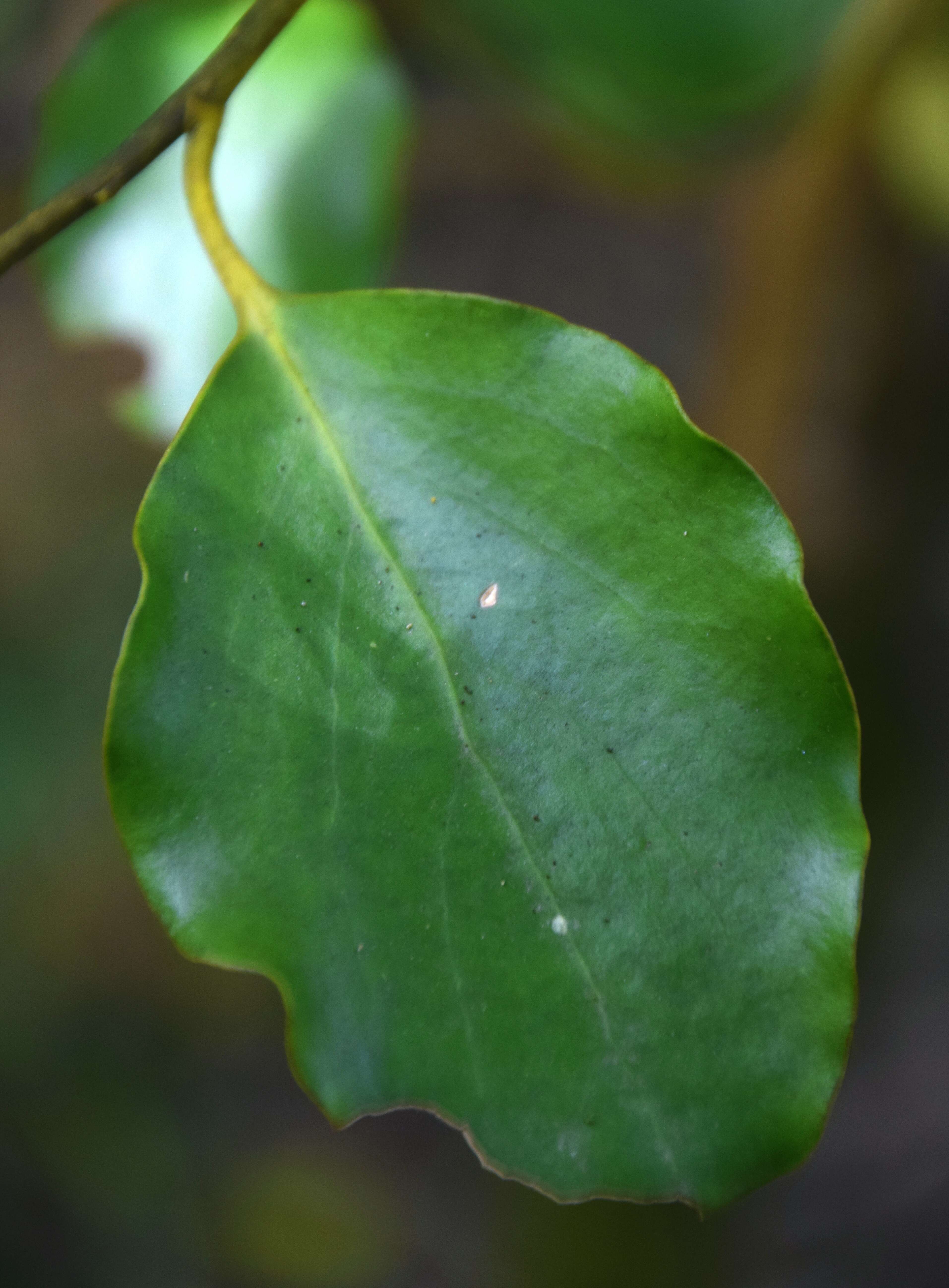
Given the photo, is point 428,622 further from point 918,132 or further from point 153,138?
point 918,132

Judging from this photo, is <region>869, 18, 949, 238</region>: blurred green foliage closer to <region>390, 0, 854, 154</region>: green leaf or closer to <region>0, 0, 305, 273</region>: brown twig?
<region>390, 0, 854, 154</region>: green leaf

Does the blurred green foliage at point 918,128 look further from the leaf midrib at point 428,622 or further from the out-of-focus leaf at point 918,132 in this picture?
the leaf midrib at point 428,622

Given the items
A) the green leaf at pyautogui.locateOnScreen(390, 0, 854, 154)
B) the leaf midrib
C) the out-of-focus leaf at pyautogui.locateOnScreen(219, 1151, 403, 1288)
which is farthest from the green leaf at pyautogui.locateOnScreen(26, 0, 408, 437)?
the out-of-focus leaf at pyautogui.locateOnScreen(219, 1151, 403, 1288)

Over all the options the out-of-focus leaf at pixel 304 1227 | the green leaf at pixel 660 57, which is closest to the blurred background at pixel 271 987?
the out-of-focus leaf at pixel 304 1227

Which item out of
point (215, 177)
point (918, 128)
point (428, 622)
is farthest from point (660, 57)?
point (918, 128)

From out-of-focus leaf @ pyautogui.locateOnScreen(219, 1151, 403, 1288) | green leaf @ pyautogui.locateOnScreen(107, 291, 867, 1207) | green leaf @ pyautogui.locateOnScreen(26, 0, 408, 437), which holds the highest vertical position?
green leaf @ pyautogui.locateOnScreen(26, 0, 408, 437)
